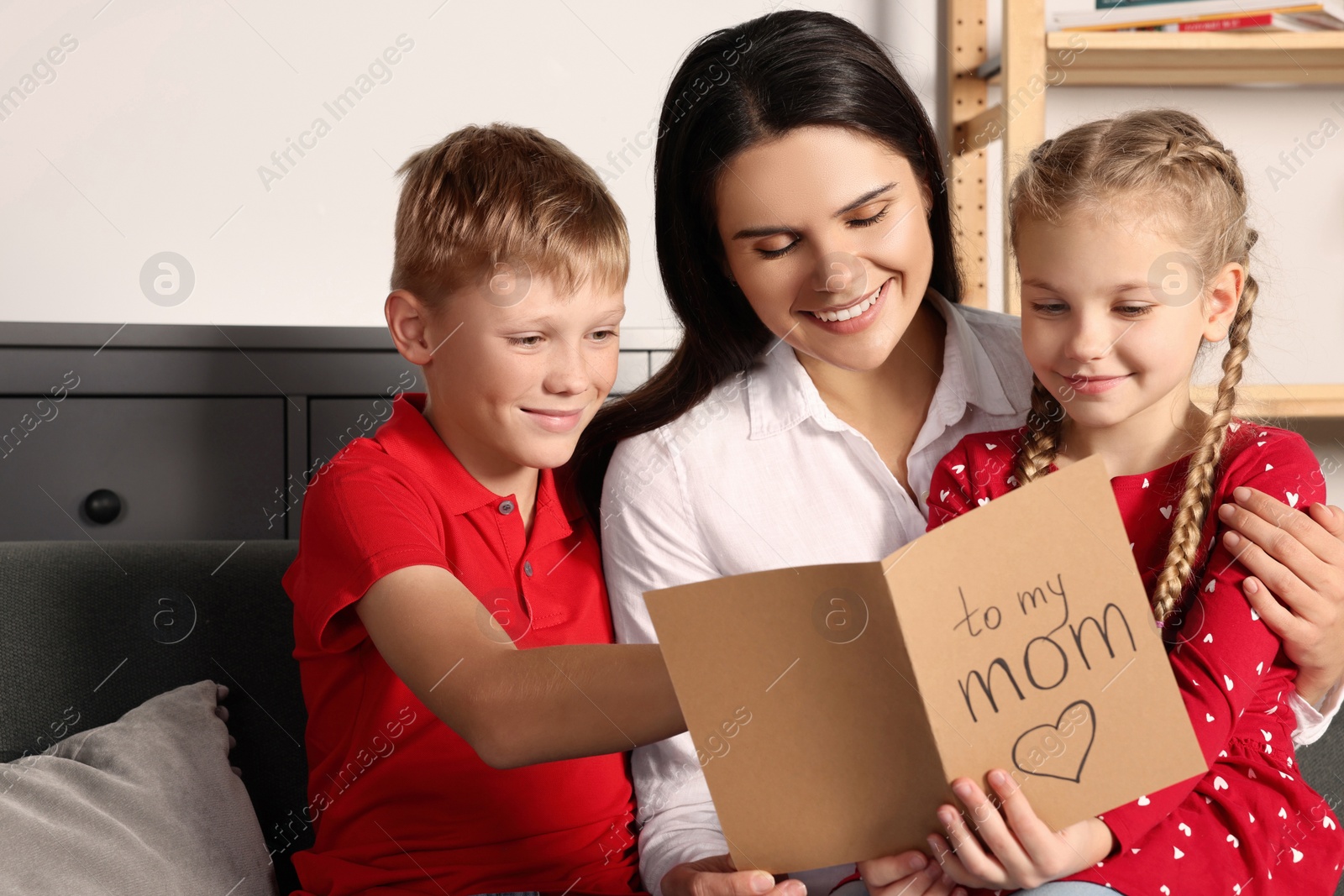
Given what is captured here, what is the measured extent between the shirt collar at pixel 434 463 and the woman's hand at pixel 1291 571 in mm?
645

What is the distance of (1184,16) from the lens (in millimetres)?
1857

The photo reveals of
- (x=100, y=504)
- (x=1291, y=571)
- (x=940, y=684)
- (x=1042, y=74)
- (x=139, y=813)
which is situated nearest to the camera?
(x=940, y=684)

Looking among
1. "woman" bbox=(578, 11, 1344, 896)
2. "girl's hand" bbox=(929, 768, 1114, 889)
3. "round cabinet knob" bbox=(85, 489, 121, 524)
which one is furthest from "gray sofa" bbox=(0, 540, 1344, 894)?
"girl's hand" bbox=(929, 768, 1114, 889)

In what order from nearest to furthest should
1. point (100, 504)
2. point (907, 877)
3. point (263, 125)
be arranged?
point (907, 877) < point (100, 504) < point (263, 125)

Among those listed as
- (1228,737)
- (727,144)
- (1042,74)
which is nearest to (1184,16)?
(1042,74)

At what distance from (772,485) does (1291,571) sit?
505mm

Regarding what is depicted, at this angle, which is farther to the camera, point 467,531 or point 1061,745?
point 467,531

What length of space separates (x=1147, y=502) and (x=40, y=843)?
A: 103cm

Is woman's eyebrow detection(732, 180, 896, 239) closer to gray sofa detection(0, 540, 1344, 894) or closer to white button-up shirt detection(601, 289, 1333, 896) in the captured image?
white button-up shirt detection(601, 289, 1333, 896)

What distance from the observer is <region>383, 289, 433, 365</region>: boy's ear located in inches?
43.1

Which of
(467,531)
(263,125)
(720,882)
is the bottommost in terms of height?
(720,882)

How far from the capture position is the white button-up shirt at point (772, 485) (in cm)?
116

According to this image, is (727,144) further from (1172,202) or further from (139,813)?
(139,813)

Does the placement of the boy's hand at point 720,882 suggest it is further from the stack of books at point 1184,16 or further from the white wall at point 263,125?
the stack of books at point 1184,16
